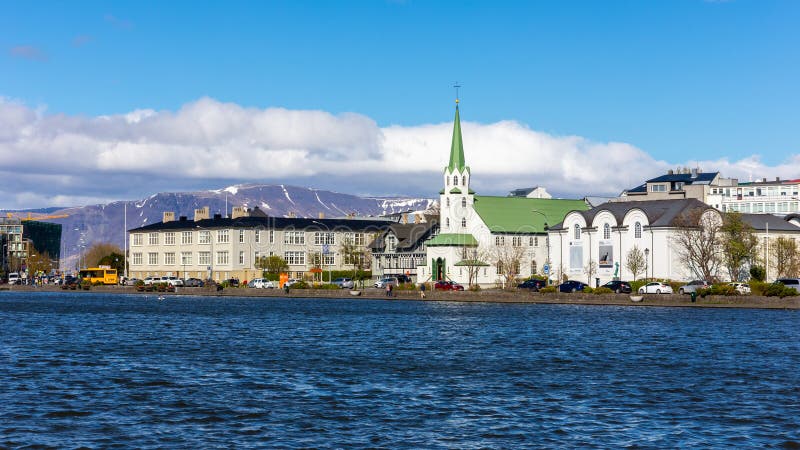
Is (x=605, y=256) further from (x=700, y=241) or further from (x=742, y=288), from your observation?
(x=742, y=288)

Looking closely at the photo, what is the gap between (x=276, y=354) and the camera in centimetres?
5491

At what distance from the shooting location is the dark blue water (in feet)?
103

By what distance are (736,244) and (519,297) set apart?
2725 cm

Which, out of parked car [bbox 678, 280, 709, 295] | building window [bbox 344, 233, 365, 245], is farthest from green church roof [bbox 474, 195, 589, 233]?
parked car [bbox 678, 280, 709, 295]

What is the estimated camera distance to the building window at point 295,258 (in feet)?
600

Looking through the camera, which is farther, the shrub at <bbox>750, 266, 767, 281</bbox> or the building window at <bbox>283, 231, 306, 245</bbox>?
the building window at <bbox>283, 231, 306, 245</bbox>

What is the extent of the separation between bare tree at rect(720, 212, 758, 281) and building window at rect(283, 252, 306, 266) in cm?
8177

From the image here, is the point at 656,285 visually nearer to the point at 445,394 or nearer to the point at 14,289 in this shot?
the point at 445,394

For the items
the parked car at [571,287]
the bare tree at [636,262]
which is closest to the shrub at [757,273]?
the bare tree at [636,262]

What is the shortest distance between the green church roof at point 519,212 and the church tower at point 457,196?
202cm

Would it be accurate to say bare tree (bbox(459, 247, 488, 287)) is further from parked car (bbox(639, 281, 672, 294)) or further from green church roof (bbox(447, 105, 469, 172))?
parked car (bbox(639, 281, 672, 294))

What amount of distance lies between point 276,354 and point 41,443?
2568cm

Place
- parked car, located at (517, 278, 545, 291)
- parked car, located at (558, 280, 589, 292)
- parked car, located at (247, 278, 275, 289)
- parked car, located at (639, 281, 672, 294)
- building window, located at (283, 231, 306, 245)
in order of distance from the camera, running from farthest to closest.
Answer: building window, located at (283, 231, 306, 245) < parked car, located at (247, 278, 275, 289) < parked car, located at (517, 278, 545, 291) < parked car, located at (558, 280, 589, 292) < parked car, located at (639, 281, 672, 294)

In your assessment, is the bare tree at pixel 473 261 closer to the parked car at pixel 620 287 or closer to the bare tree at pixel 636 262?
the bare tree at pixel 636 262
